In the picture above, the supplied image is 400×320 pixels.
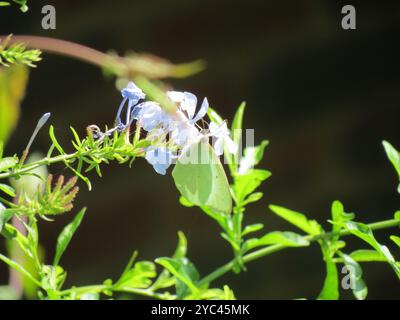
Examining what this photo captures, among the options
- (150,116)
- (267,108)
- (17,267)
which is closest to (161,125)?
(150,116)

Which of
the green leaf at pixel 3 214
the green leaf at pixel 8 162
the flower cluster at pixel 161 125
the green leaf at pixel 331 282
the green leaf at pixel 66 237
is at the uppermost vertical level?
the flower cluster at pixel 161 125

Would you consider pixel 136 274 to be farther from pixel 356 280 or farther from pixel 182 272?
pixel 356 280

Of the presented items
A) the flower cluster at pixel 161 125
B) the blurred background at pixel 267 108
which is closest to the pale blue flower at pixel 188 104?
the flower cluster at pixel 161 125

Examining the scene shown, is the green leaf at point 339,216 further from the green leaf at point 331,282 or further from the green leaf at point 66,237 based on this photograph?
the green leaf at point 66,237

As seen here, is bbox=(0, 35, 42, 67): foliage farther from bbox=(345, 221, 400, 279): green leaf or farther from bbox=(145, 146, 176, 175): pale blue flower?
bbox=(345, 221, 400, 279): green leaf

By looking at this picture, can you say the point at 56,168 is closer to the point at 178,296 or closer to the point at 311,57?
the point at 311,57

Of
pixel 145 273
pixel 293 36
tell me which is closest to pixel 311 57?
pixel 293 36

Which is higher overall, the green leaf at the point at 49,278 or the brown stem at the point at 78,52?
the brown stem at the point at 78,52
